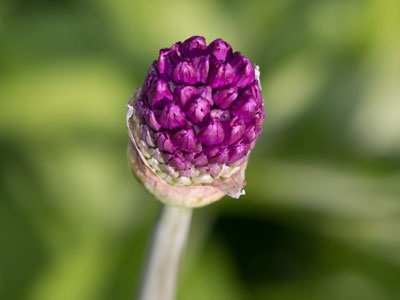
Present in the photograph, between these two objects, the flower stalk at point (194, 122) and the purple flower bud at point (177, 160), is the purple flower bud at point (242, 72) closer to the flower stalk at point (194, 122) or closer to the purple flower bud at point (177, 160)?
the flower stalk at point (194, 122)

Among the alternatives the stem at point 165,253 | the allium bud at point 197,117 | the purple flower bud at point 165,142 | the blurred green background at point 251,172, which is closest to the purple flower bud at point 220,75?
the allium bud at point 197,117

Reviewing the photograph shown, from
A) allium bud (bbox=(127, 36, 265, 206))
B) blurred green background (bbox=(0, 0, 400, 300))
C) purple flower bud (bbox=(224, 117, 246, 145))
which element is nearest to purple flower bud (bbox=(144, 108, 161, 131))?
allium bud (bbox=(127, 36, 265, 206))

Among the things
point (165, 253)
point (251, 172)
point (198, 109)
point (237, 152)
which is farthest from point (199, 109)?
point (251, 172)

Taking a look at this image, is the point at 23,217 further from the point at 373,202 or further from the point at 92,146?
the point at 373,202

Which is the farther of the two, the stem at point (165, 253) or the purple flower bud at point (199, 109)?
the stem at point (165, 253)

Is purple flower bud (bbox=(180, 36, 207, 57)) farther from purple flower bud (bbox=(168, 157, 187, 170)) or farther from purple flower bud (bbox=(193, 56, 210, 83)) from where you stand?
purple flower bud (bbox=(168, 157, 187, 170))

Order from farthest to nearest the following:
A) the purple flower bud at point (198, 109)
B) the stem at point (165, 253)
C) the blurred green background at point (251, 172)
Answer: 1. the blurred green background at point (251, 172)
2. the stem at point (165, 253)
3. the purple flower bud at point (198, 109)

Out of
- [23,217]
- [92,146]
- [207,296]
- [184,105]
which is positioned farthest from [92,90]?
[184,105]
